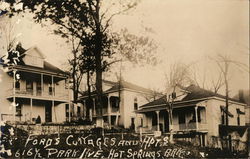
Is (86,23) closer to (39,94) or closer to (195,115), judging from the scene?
(39,94)

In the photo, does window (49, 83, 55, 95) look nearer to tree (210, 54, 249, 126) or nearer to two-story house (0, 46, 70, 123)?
two-story house (0, 46, 70, 123)

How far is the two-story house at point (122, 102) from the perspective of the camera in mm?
3055

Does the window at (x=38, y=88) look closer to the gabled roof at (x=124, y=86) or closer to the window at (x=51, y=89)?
the window at (x=51, y=89)

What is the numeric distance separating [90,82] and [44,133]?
533 millimetres

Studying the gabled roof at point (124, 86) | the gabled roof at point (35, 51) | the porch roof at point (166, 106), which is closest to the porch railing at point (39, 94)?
the gabled roof at point (35, 51)

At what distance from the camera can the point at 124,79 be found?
319 cm

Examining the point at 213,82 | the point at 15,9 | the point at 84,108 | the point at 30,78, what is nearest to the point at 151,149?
the point at 84,108

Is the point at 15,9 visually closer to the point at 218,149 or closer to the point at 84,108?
the point at 84,108

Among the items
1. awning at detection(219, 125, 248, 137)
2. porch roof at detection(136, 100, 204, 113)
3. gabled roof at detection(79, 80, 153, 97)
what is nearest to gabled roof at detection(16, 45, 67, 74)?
gabled roof at detection(79, 80, 153, 97)

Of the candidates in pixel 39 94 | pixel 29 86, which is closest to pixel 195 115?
pixel 39 94

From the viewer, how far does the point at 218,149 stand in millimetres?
3420

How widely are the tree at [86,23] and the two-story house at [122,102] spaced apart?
0.06m

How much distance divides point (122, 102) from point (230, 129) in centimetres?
110

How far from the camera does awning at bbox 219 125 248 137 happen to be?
138 inches
